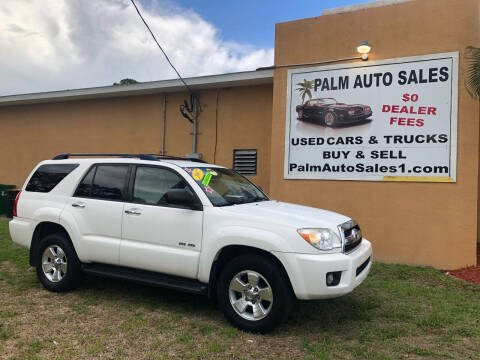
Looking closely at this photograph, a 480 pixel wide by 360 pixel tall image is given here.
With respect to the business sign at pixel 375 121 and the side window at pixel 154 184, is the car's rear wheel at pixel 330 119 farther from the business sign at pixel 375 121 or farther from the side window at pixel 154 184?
the side window at pixel 154 184

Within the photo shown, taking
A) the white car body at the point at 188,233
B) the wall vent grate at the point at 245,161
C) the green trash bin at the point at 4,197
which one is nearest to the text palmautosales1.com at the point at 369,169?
the wall vent grate at the point at 245,161

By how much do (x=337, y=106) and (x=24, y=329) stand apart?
637 centimetres

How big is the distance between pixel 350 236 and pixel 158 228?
2.10 metres

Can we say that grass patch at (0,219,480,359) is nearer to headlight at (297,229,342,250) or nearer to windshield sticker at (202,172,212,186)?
headlight at (297,229,342,250)

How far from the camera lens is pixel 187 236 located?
14.0 feet

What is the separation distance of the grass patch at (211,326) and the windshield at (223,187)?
4.35 ft

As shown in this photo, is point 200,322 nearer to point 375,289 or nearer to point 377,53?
point 375,289

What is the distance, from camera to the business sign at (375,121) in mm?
7059

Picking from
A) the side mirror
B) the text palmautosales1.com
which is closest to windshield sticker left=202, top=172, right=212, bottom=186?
the side mirror

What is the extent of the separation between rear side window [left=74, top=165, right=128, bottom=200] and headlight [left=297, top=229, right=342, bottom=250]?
2.34 m

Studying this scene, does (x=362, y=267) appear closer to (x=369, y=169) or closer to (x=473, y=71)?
(x=369, y=169)

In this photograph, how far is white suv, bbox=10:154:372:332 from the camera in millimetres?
3814

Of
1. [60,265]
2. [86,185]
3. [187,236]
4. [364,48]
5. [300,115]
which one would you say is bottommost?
[60,265]

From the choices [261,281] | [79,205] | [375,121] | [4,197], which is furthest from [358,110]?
[4,197]
